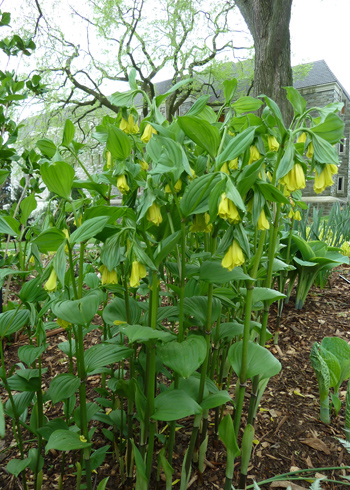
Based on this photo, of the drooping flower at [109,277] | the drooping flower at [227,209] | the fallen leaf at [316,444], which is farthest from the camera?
the fallen leaf at [316,444]

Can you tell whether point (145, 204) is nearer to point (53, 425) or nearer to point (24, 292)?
point (24, 292)

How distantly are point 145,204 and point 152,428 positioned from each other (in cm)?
73

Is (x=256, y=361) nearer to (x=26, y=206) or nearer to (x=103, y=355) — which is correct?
(x=103, y=355)

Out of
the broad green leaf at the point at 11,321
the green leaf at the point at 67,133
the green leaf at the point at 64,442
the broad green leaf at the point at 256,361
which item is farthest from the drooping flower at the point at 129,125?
the green leaf at the point at 64,442

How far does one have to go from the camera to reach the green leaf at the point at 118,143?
94 centimetres

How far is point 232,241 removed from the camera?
3.08ft

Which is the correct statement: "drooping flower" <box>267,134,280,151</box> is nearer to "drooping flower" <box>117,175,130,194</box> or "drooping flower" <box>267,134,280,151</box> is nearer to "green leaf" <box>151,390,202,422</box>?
"drooping flower" <box>117,175,130,194</box>

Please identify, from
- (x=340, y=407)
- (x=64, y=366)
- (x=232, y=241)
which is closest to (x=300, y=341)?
(x=340, y=407)

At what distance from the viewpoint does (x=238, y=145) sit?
865 millimetres

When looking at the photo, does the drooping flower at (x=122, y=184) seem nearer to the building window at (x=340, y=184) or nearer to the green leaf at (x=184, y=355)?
the green leaf at (x=184, y=355)

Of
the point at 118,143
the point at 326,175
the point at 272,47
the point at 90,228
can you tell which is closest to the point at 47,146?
the point at 118,143

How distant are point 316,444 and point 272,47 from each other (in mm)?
4881

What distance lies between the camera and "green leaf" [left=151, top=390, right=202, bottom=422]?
0.98 metres

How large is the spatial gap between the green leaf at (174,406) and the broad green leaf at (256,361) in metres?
0.21
